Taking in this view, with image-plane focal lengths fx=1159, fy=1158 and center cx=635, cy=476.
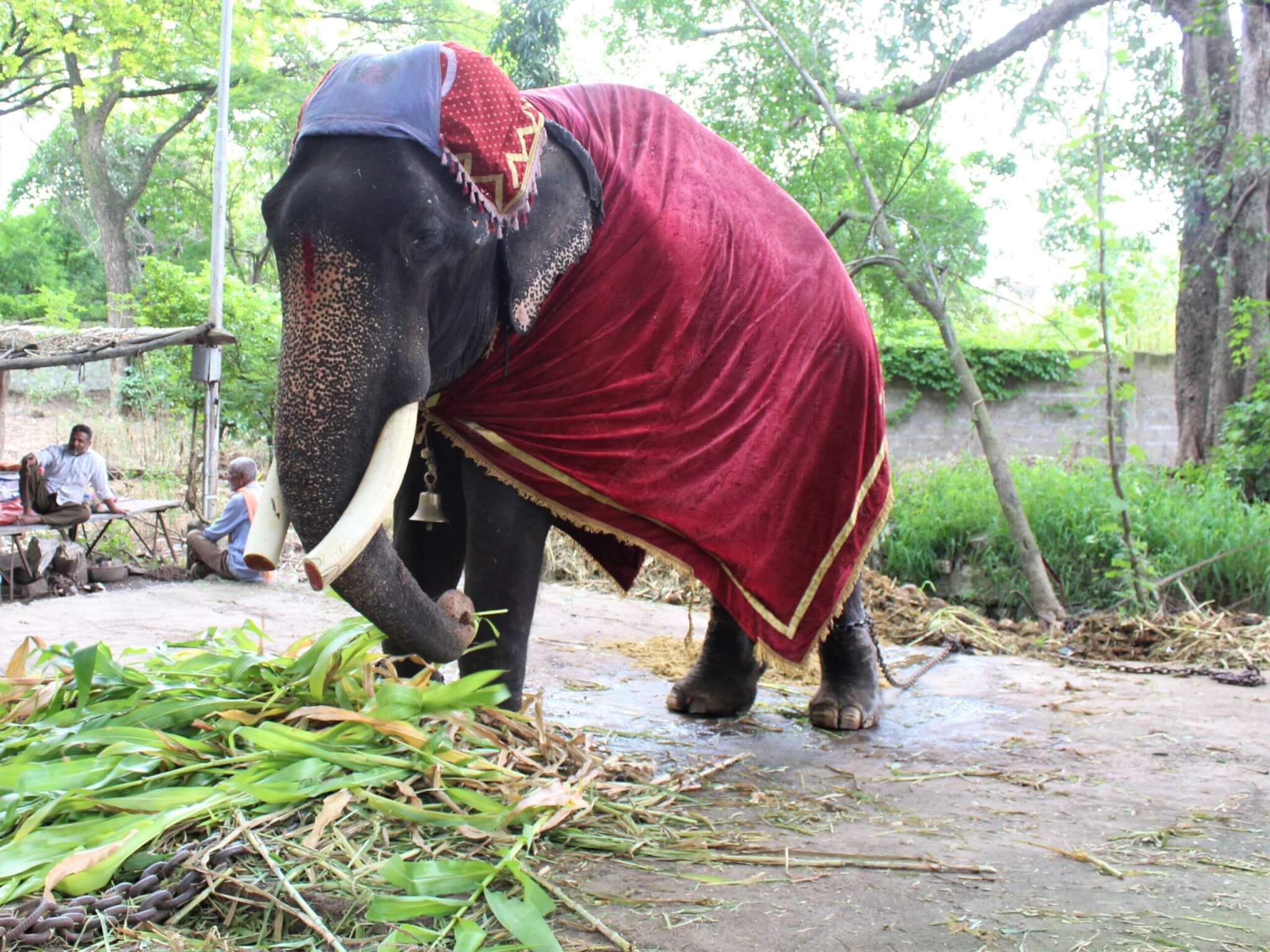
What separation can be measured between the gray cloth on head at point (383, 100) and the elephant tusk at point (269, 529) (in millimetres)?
740

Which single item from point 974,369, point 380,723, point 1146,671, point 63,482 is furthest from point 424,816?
point 974,369

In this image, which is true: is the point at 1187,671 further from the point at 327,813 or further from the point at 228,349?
the point at 228,349

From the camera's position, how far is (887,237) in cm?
636

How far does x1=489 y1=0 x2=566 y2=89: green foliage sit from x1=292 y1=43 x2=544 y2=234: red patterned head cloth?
52.0 feet

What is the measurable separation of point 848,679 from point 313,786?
7.15 feet

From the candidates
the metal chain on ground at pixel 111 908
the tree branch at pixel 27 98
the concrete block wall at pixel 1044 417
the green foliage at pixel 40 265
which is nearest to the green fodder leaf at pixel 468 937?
the metal chain on ground at pixel 111 908

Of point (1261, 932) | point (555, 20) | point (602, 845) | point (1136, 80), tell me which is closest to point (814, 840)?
point (602, 845)

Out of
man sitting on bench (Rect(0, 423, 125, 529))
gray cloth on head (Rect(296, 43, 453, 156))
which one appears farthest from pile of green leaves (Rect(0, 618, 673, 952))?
man sitting on bench (Rect(0, 423, 125, 529))

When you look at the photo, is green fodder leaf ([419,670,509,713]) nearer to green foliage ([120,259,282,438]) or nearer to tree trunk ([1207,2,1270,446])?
tree trunk ([1207,2,1270,446])

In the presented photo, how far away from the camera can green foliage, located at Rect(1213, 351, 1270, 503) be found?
8102 mm

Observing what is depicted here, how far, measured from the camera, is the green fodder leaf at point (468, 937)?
176 centimetres

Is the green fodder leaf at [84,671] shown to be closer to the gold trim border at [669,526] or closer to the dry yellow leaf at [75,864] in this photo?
the dry yellow leaf at [75,864]

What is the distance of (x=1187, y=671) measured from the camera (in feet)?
15.8

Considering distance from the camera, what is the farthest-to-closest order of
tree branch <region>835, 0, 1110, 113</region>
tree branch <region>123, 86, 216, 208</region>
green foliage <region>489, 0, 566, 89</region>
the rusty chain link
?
tree branch <region>123, 86, 216, 208</region>
green foliage <region>489, 0, 566, 89</region>
tree branch <region>835, 0, 1110, 113</region>
the rusty chain link
